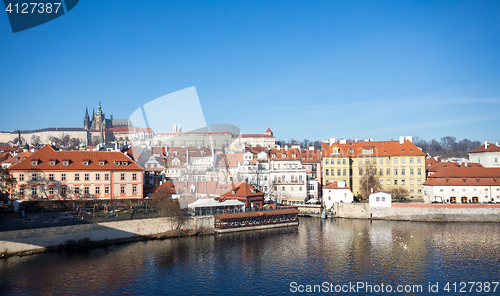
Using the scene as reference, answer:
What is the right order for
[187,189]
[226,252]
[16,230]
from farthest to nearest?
[187,189] < [226,252] < [16,230]

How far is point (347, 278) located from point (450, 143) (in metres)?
157

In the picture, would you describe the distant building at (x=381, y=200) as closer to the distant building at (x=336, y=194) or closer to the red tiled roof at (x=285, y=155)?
the distant building at (x=336, y=194)

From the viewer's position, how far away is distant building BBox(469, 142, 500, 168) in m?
60.5

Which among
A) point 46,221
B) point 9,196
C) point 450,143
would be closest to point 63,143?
point 9,196

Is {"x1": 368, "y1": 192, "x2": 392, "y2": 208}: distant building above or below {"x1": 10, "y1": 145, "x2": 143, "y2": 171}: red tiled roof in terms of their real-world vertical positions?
below

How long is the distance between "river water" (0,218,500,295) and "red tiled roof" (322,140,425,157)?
21.6 meters

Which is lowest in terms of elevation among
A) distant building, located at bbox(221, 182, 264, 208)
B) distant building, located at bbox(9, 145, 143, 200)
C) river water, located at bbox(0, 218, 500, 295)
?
river water, located at bbox(0, 218, 500, 295)

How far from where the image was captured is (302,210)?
163 feet

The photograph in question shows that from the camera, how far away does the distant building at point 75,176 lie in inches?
1539

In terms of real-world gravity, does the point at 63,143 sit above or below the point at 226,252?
above

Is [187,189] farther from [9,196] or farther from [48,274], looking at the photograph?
[48,274]

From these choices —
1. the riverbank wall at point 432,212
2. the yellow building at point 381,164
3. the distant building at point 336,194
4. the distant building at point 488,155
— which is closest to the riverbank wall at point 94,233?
the distant building at point 336,194

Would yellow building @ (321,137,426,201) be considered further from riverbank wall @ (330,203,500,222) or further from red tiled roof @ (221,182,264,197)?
red tiled roof @ (221,182,264,197)

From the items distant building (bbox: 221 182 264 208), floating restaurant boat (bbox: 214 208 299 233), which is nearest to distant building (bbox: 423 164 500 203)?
floating restaurant boat (bbox: 214 208 299 233)
